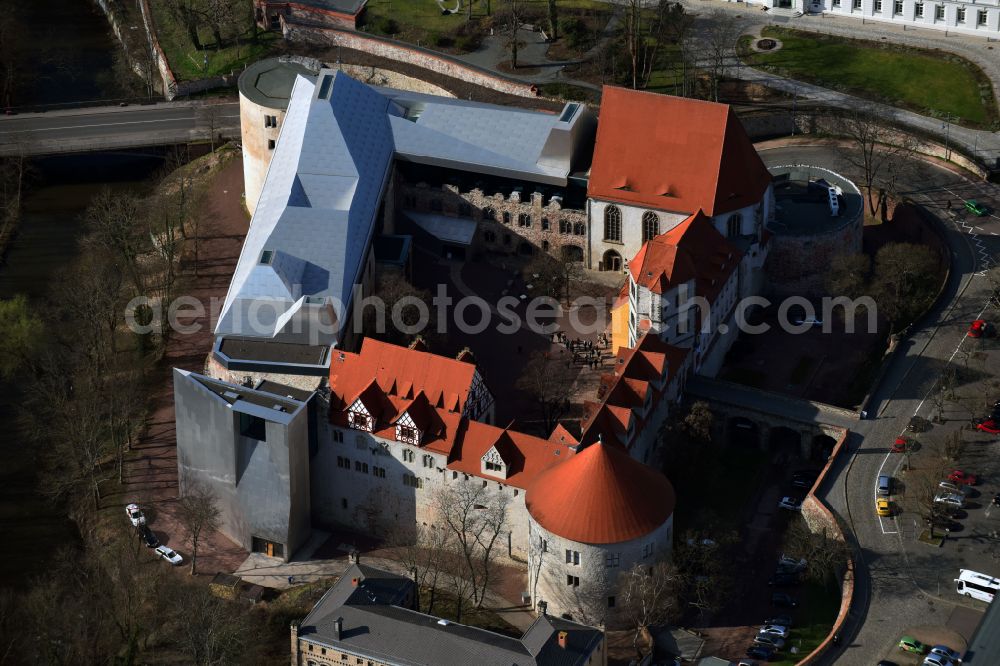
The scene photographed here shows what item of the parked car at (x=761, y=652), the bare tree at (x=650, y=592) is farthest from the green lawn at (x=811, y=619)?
the bare tree at (x=650, y=592)

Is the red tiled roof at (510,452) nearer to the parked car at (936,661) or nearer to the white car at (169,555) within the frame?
the white car at (169,555)

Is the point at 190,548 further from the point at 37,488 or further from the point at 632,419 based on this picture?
the point at 632,419

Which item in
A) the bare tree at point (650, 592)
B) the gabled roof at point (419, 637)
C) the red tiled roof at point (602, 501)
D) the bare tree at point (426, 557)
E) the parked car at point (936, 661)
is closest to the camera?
the gabled roof at point (419, 637)

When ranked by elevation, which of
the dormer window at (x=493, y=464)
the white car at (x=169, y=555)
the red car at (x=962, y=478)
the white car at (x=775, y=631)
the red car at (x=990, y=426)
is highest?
the dormer window at (x=493, y=464)

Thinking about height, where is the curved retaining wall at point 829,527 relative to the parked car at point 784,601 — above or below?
above

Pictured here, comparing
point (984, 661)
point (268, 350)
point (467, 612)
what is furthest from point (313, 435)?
point (984, 661)

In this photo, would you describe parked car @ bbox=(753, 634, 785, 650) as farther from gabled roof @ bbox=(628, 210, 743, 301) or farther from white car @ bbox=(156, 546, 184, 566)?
white car @ bbox=(156, 546, 184, 566)

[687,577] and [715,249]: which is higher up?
[715,249]
